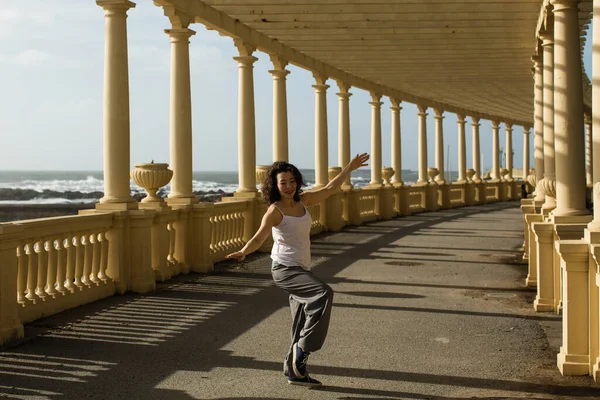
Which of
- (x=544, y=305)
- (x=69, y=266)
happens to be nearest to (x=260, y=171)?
(x=69, y=266)

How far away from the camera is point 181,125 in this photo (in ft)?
49.9

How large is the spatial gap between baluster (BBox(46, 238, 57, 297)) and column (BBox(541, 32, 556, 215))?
23.4ft

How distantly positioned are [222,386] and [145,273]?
19.3 feet

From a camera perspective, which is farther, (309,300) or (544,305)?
(544,305)

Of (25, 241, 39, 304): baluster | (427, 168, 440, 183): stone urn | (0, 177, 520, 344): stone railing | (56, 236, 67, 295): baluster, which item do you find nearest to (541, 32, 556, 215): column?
(0, 177, 520, 344): stone railing

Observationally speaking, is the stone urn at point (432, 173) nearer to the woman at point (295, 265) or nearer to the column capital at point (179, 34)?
the column capital at point (179, 34)

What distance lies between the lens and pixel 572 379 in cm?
702

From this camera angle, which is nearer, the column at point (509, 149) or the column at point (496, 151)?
the column at point (496, 151)

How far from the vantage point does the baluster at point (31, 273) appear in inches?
390

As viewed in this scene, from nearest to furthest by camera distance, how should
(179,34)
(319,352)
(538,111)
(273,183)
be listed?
1. (273,183)
2. (319,352)
3. (179,34)
4. (538,111)

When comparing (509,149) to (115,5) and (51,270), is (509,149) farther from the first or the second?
(51,270)

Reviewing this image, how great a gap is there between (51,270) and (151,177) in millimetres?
3432

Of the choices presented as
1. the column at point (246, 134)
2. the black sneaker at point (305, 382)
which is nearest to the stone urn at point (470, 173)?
the column at point (246, 134)

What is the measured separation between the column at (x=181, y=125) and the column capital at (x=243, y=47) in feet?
9.57
